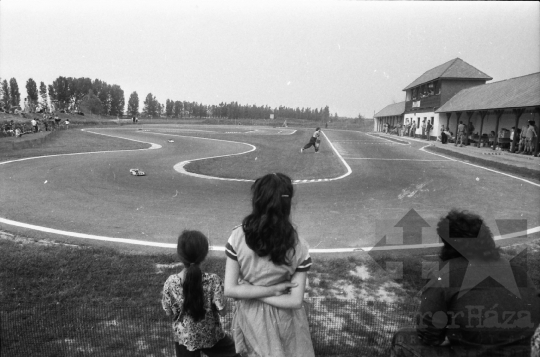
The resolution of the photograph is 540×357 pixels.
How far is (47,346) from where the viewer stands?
322cm

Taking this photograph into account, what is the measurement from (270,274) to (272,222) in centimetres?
30

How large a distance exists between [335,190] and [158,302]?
24.4 ft

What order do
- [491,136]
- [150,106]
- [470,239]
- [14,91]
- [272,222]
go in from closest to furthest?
[272,222]
[470,239]
[491,136]
[150,106]
[14,91]

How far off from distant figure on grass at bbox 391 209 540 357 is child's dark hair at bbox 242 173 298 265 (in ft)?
2.97

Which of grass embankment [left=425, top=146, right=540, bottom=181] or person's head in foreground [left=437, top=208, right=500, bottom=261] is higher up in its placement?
person's head in foreground [left=437, top=208, right=500, bottom=261]

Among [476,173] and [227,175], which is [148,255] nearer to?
[227,175]

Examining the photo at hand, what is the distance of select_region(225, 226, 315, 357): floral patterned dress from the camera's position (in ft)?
7.01

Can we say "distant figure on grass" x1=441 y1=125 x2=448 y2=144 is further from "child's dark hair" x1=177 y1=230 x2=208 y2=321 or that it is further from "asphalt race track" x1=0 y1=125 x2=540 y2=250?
"child's dark hair" x1=177 y1=230 x2=208 y2=321

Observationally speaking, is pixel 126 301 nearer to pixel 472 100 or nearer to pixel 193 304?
pixel 193 304

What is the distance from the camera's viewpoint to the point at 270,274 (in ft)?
6.98

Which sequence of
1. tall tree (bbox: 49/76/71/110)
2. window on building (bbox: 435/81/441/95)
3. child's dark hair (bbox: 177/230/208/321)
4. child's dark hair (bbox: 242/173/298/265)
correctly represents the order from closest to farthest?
child's dark hair (bbox: 242/173/298/265) → child's dark hair (bbox: 177/230/208/321) → window on building (bbox: 435/81/441/95) → tall tree (bbox: 49/76/71/110)

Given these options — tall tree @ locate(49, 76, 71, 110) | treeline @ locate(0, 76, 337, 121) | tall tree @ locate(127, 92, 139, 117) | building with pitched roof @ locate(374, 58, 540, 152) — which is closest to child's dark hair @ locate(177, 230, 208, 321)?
building with pitched roof @ locate(374, 58, 540, 152)

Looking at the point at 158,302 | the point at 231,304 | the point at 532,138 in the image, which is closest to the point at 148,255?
the point at 158,302
